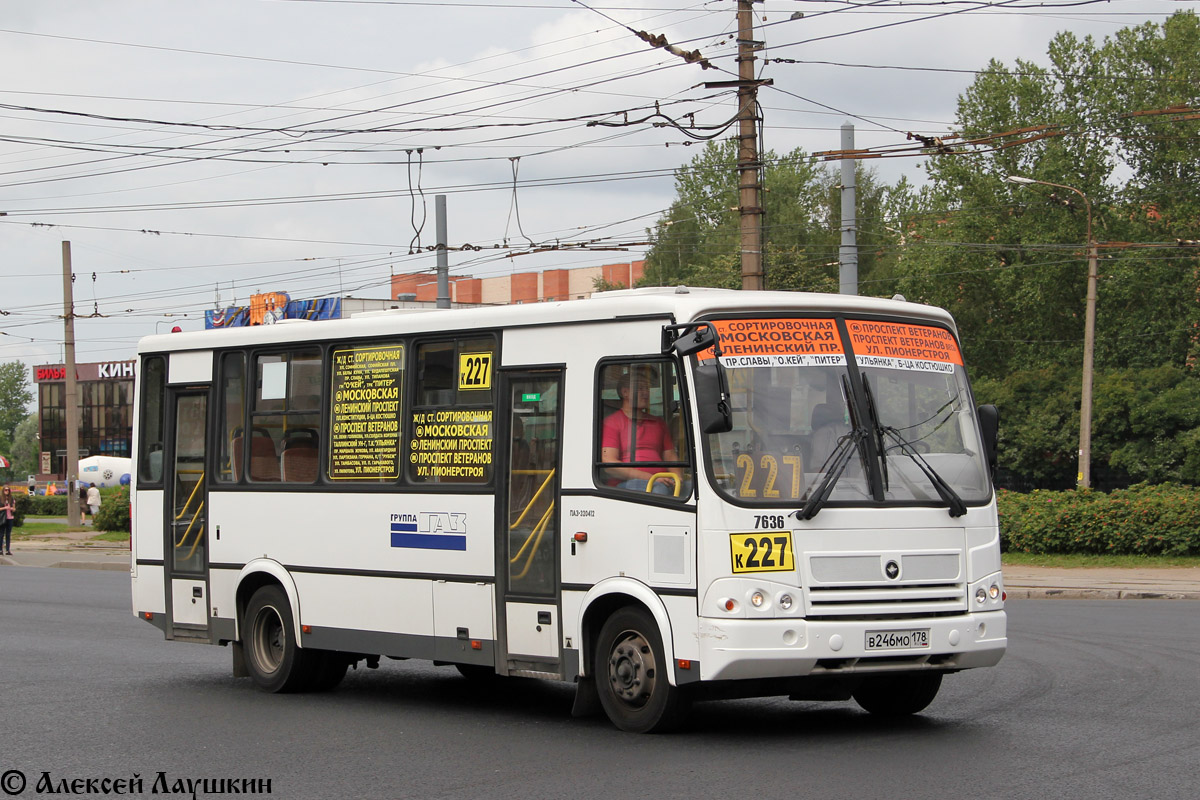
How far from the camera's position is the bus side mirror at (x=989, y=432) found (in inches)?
406

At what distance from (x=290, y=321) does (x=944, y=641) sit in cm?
611

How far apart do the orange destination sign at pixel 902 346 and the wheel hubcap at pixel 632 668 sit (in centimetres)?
226

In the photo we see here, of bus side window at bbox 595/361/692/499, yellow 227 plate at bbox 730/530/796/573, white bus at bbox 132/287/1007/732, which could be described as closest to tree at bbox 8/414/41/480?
white bus at bbox 132/287/1007/732

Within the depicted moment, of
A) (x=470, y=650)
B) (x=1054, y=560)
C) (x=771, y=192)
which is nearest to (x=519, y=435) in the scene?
(x=470, y=650)

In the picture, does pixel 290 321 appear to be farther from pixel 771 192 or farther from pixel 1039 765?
pixel 771 192

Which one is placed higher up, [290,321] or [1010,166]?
[1010,166]

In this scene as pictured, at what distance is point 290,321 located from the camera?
12781 millimetres

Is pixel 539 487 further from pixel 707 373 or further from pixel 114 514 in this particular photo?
pixel 114 514

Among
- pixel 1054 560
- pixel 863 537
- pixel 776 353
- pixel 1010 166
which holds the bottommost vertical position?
pixel 1054 560

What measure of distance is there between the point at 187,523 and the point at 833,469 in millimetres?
6471

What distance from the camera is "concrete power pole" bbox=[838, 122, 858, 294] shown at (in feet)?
70.4

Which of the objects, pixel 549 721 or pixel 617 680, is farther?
pixel 549 721

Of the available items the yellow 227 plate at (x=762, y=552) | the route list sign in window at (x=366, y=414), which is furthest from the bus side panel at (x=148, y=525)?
the yellow 227 plate at (x=762, y=552)

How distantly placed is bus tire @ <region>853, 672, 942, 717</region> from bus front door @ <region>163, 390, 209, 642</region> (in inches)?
229
